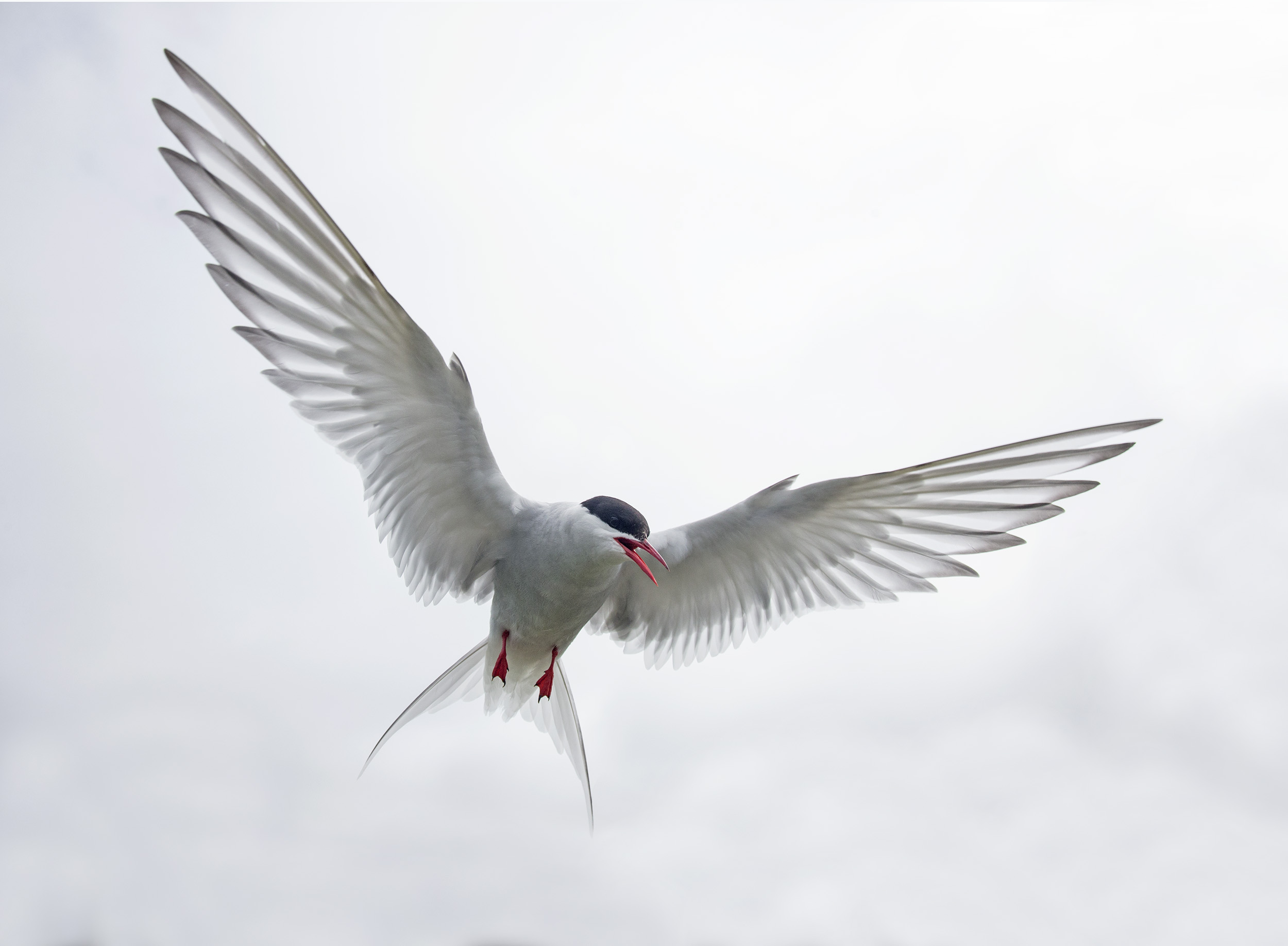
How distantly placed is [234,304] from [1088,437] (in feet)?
9.64

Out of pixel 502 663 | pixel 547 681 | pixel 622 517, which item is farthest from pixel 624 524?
pixel 547 681

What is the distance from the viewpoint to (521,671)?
→ 3916 millimetres

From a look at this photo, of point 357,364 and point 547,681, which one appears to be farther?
point 547,681

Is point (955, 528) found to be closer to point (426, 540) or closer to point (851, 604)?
point (851, 604)

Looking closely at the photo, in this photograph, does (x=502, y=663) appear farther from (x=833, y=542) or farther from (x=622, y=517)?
(x=833, y=542)

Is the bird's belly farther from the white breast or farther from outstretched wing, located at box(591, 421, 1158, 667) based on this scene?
outstretched wing, located at box(591, 421, 1158, 667)

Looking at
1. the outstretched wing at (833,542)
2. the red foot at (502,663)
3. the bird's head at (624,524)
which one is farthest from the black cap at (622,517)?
the red foot at (502,663)

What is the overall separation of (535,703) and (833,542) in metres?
1.54

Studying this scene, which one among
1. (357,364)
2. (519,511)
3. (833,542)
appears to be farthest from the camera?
(833,542)

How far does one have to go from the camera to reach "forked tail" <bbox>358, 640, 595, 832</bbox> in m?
3.93

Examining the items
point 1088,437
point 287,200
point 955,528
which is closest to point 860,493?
point 955,528

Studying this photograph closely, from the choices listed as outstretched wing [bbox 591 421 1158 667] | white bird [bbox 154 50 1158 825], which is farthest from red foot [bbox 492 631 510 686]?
outstretched wing [bbox 591 421 1158 667]

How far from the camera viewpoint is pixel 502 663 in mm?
3770

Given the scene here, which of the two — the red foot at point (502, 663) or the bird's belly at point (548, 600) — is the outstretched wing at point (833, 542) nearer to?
the bird's belly at point (548, 600)
